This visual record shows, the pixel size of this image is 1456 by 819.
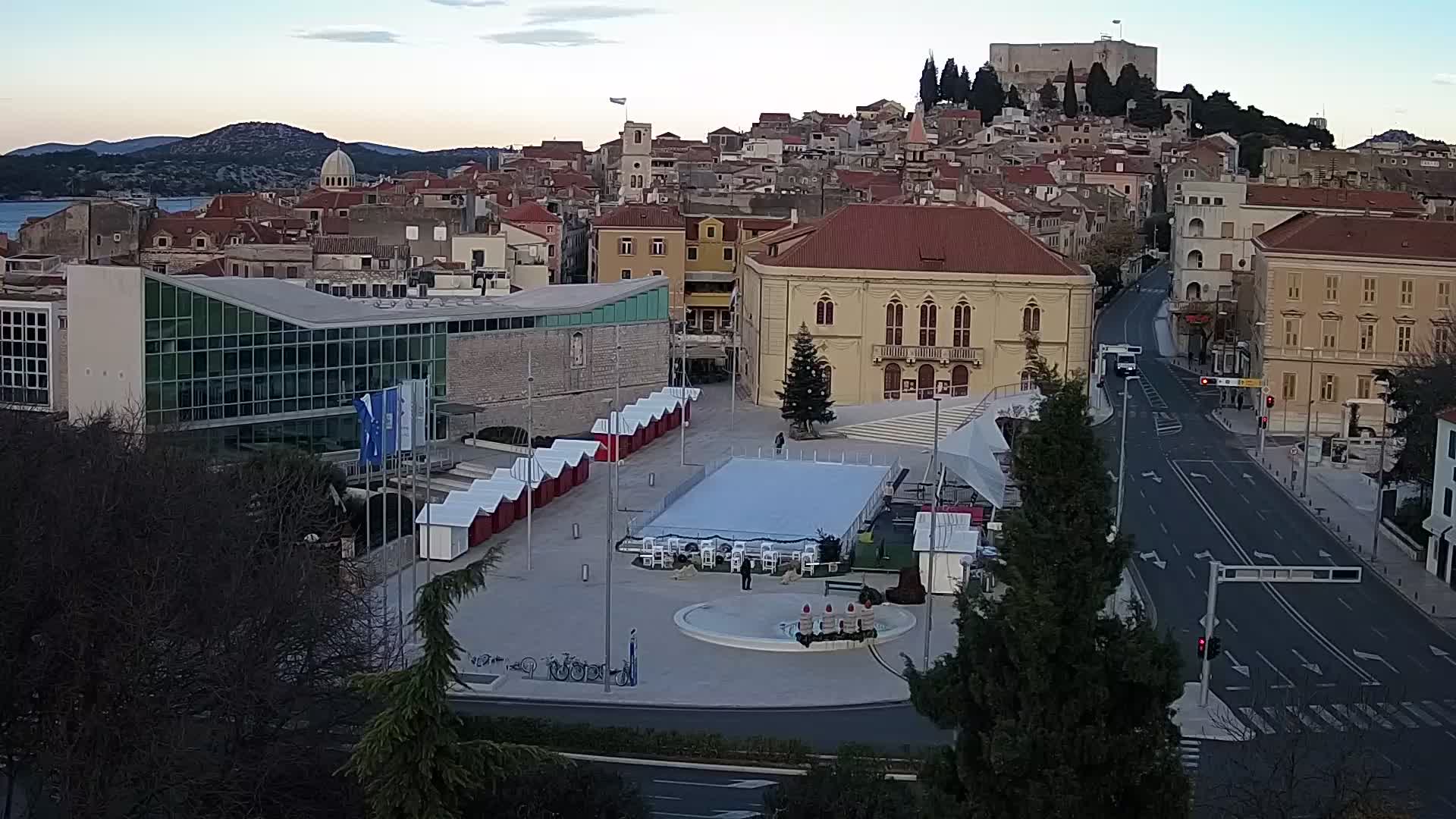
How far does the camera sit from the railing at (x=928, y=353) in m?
51.9

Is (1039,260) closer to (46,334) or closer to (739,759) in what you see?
(46,334)

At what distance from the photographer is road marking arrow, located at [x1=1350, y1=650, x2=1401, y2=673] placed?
25797mm

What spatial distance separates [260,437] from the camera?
124ft

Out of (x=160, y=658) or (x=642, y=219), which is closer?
(x=160, y=658)

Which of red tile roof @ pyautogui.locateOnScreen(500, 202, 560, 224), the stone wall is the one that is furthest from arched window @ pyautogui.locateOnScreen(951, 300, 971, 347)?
red tile roof @ pyautogui.locateOnScreen(500, 202, 560, 224)

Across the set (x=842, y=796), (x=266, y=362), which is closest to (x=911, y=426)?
(x=266, y=362)

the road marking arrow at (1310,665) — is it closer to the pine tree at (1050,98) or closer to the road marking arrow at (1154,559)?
the road marking arrow at (1154,559)

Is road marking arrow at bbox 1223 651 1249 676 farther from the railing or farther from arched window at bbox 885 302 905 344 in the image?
arched window at bbox 885 302 905 344

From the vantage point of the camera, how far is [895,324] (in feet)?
172

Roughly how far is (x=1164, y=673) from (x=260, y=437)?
1065 inches

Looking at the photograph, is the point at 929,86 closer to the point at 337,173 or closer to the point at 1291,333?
the point at 337,173

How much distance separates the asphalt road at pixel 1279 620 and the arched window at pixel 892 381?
7.03 metres

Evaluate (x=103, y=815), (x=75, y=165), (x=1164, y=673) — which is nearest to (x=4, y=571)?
(x=103, y=815)

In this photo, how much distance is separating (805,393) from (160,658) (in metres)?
30.2
